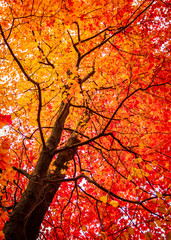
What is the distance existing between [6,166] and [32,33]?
3.97m

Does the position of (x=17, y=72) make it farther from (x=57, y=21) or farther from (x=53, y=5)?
(x=53, y=5)

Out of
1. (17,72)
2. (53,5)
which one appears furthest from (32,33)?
A: (17,72)

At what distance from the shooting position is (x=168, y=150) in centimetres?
662

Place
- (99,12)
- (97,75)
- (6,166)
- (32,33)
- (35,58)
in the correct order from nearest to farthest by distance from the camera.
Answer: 1. (6,166)
2. (32,33)
3. (99,12)
4. (35,58)
5. (97,75)

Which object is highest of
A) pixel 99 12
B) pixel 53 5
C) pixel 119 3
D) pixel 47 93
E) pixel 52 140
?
pixel 119 3

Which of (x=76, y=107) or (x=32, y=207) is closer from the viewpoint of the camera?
(x=32, y=207)

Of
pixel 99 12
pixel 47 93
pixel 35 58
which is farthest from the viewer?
pixel 47 93

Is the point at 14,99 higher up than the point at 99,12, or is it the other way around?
the point at 99,12

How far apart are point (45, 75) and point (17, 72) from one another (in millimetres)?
1147

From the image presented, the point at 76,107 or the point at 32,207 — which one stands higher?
the point at 76,107

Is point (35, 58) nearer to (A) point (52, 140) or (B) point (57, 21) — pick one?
(B) point (57, 21)

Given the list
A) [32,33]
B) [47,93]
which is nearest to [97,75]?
[47,93]

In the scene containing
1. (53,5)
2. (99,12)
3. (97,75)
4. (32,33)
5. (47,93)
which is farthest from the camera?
(97,75)

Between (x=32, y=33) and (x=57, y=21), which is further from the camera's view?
(x=57, y=21)
